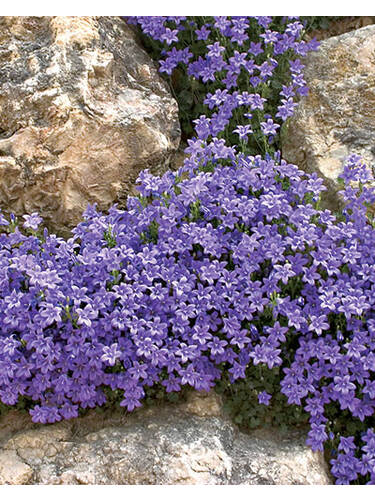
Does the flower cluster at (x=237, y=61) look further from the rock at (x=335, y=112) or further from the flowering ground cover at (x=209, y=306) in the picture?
the flowering ground cover at (x=209, y=306)

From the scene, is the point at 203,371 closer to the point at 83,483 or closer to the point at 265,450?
the point at 265,450

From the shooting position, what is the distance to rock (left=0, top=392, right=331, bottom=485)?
3734 millimetres

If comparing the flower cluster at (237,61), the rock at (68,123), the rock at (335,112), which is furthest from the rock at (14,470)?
the rock at (335,112)

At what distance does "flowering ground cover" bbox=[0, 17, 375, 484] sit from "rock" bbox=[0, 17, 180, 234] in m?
0.47

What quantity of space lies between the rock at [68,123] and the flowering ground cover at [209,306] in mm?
467

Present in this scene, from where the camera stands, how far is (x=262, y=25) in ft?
18.1

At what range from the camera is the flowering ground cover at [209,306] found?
3.84 meters

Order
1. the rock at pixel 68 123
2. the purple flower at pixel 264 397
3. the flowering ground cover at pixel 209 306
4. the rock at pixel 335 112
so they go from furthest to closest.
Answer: the rock at pixel 335 112, the rock at pixel 68 123, the purple flower at pixel 264 397, the flowering ground cover at pixel 209 306

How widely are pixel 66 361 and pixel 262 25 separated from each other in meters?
2.99

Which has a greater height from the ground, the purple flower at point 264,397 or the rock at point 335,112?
the rock at point 335,112

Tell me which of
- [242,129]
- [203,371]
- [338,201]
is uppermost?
[242,129]

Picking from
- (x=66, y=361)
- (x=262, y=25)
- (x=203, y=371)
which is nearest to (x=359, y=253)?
(x=203, y=371)

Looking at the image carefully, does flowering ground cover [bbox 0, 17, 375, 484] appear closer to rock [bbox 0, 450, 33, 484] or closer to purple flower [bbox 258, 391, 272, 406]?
purple flower [bbox 258, 391, 272, 406]

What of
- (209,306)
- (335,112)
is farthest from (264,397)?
(335,112)
